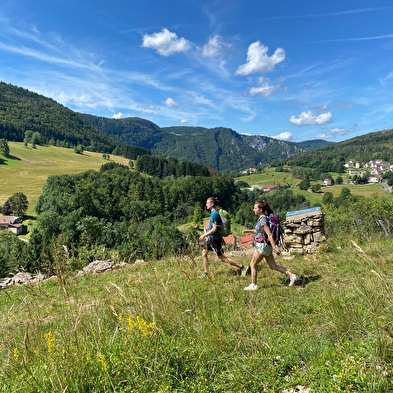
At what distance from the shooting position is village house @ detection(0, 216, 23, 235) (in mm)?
53713

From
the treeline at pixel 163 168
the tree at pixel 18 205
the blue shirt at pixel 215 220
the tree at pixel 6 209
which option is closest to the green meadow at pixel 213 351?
the blue shirt at pixel 215 220

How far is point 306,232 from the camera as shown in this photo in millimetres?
7840

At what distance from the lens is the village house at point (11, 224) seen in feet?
176

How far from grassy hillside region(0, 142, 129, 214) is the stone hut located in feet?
246

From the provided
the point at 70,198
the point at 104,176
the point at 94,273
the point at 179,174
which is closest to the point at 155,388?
the point at 94,273

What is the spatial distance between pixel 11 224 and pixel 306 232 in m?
65.9

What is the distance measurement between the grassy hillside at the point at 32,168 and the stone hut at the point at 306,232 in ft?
246

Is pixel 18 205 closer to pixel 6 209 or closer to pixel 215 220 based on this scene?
pixel 6 209

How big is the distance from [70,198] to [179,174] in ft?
215

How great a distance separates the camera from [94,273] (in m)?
9.12

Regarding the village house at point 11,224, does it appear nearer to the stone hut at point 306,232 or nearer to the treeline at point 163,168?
the stone hut at point 306,232

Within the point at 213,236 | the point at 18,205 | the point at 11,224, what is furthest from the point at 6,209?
the point at 213,236

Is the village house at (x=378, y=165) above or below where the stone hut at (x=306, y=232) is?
above

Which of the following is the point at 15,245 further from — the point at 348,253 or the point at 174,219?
the point at 174,219
